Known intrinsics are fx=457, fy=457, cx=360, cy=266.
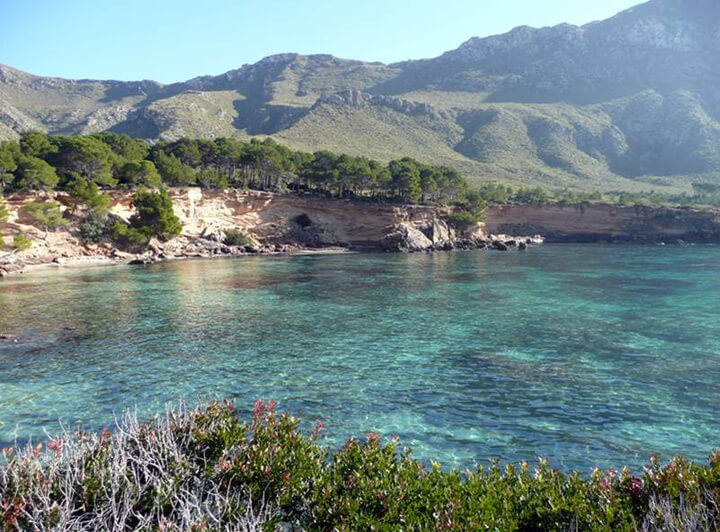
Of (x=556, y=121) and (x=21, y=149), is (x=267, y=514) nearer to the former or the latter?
(x=21, y=149)

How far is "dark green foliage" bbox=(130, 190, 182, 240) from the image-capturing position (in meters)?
58.2

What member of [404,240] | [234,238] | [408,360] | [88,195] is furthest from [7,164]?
[408,360]

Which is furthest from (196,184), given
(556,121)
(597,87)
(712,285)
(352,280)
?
(597,87)

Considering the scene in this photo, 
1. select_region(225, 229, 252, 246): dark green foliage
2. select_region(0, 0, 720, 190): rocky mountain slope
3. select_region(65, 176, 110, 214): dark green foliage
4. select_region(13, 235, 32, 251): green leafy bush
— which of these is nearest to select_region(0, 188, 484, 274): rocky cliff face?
select_region(225, 229, 252, 246): dark green foliage

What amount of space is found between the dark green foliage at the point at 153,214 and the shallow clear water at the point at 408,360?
22.9 meters

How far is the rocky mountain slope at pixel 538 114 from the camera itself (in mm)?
126562

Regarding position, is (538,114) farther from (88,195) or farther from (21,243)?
Answer: (21,243)

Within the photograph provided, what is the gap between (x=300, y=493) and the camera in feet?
20.6

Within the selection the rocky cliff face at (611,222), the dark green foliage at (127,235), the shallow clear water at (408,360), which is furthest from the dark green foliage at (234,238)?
the rocky cliff face at (611,222)

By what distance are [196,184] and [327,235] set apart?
22380 millimetres

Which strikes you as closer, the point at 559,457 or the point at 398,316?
the point at 559,457

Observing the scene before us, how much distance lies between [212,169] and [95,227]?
22.9 meters

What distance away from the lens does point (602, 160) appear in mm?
136750

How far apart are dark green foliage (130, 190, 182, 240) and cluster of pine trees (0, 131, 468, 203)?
5920 mm
